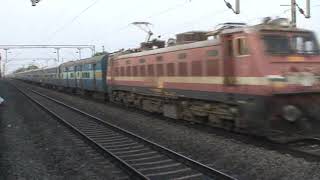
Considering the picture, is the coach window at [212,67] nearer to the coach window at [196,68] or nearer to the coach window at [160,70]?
the coach window at [196,68]

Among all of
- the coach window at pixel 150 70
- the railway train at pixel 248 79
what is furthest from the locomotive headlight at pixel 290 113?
the coach window at pixel 150 70

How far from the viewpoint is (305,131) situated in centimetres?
1313

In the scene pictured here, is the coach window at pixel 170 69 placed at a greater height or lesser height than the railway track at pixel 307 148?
greater

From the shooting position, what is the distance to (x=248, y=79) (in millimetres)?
13609

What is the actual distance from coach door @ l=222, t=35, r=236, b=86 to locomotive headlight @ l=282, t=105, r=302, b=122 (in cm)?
204

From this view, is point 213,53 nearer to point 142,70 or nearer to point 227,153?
point 227,153

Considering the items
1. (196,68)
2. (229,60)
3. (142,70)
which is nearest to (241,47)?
(229,60)

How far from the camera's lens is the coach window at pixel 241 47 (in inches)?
541

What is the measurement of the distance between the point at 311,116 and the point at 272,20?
304 cm

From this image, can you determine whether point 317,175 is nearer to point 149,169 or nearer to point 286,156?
point 286,156

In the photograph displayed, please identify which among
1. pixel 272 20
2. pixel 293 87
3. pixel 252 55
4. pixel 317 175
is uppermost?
pixel 272 20

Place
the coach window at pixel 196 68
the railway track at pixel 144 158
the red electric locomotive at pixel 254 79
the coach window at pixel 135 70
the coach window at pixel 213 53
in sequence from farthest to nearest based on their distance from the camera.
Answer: the coach window at pixel 135 70 < the coach window at pixel 196 68 < the coach window at pixel 213 53 < the red electric locomotive at pixel 254 79 < the railway track at pixel 144 158

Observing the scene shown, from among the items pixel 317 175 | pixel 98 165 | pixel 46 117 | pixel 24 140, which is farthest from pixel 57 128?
pixel 317 175

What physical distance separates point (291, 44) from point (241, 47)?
1367 millimetres
